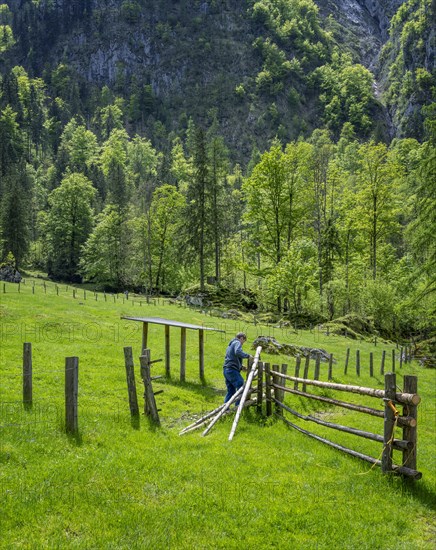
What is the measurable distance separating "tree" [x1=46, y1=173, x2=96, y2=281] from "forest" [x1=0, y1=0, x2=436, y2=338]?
26cm

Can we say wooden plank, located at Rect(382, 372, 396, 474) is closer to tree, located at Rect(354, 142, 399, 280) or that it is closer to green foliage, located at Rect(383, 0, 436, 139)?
tree, located at Rect(354, 142, 399, 280)

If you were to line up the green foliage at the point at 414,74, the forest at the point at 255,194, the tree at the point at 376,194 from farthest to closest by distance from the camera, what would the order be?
the green foliage at the point at 414,74 → the tree at the point at 376,194 → the forest at the point at 255,194

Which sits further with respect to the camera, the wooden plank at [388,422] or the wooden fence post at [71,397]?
the wooden fence post at [71,397]

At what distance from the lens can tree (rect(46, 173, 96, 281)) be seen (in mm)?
74113

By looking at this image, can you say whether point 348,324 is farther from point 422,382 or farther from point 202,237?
point 202,237

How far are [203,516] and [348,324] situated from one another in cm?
3580

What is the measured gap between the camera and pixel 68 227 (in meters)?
76.0

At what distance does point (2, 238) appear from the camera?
66250 mm

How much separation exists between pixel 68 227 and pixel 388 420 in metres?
74.6

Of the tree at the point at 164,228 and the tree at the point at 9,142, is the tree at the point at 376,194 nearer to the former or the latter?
the tree at the point at 164,228

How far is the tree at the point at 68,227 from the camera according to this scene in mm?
74113

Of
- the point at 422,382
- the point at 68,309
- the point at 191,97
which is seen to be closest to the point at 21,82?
the point at 191,97

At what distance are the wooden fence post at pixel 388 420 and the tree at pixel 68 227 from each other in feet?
226

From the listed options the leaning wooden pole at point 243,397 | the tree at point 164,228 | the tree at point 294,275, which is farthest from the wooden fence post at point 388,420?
the tree at point 164,228
